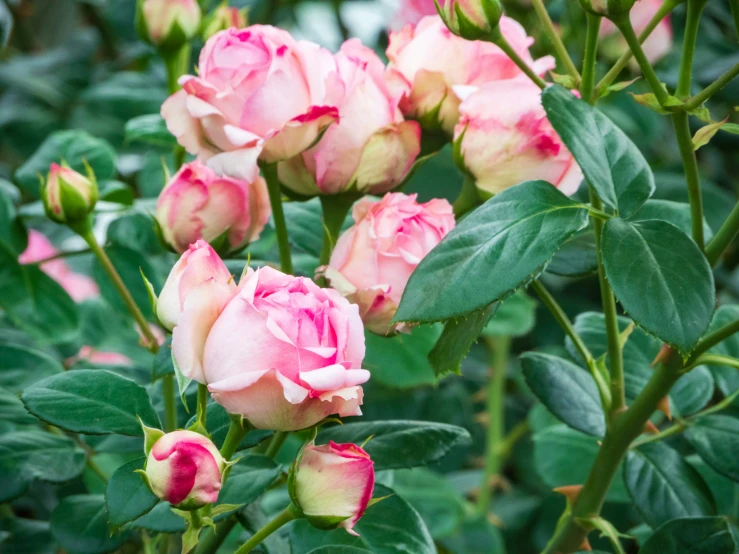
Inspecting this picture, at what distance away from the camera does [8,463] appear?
1.85 ft

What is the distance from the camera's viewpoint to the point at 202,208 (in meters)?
0.51

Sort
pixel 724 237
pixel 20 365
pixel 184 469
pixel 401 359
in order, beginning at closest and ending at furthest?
pixel 184 469 < pixel 724 237 < pixel 20 365 < pixel 401 359

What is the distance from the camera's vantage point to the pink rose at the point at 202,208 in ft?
1.68

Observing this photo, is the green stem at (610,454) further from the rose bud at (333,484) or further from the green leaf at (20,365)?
the green leaf at (20,365)

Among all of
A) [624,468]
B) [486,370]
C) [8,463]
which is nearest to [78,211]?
[8,463]

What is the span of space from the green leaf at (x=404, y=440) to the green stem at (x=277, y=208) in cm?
11

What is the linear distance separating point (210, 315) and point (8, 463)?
0.26 m

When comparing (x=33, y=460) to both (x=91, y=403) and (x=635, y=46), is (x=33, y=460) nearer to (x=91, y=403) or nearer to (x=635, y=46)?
(x=91, y=403)

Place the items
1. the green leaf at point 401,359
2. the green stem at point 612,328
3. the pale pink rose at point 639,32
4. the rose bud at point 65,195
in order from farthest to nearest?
1. the pale pink rose at point 639,32
2. the green leaf at point 401,359
3. the rose bud at point 65,195
4. the green stem at point 612,328

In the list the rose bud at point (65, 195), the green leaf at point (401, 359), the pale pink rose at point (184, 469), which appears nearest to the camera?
the pale pink rose at point (184, 469)

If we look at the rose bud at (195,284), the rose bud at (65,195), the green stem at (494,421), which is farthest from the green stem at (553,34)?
the green stem at (494,421)

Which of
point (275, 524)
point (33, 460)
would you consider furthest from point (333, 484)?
point (33, 460)

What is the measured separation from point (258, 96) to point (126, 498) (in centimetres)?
22

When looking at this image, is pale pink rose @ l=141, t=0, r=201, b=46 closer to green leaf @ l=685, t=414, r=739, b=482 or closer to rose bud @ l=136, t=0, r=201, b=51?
rose bud @ l=136, t=0, r=201, b=51
